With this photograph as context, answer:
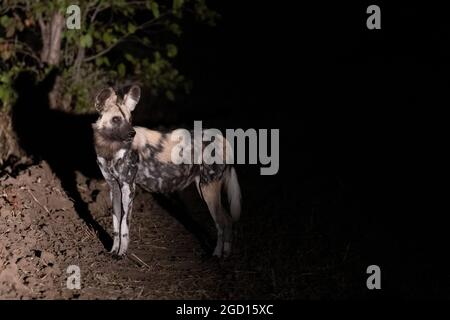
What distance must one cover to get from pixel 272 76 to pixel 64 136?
5994mm

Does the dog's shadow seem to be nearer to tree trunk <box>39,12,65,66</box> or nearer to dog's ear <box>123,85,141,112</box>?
tree trunk <box>39,12,65,66</box>

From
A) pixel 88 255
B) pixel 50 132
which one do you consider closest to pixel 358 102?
pixel 50 132

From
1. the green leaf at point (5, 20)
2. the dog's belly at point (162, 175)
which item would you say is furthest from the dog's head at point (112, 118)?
the green leaf at point (5, 20)

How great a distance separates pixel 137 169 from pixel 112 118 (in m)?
0.43

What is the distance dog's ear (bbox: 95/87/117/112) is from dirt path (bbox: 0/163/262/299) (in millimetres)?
961

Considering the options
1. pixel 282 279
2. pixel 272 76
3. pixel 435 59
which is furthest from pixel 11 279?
pixel 272 76

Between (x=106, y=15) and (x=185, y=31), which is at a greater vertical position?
(x=185, y=31)

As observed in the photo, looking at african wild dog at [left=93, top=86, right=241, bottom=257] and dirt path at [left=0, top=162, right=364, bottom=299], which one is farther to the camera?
african wild dog at [left=93, top=86, right=241, bottom=257]

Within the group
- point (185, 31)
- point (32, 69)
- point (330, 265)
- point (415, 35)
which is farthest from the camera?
point (185, 31)

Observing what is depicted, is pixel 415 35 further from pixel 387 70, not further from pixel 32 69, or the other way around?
pixel 32 69

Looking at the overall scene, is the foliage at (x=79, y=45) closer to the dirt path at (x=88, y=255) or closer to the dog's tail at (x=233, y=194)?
the dirt path at (x=88, y=255)

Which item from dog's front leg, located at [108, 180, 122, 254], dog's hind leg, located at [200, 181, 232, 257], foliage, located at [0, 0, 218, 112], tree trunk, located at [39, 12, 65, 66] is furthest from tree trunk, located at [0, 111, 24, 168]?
A: dog's hind leg, located at [200, 181, 232, 257]

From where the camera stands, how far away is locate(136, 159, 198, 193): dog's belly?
4258mm
